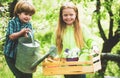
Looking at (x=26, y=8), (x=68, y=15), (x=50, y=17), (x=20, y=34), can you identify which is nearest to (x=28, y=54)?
(x=20, y=34)

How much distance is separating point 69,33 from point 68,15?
0.18 metres

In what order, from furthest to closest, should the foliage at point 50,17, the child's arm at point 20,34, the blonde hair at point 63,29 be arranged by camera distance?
the foliage at point 50,17 < the blonde hair at point 63,29 < the child's arm at point 20,34

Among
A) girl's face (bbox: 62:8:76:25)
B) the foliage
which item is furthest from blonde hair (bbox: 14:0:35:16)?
the foliage

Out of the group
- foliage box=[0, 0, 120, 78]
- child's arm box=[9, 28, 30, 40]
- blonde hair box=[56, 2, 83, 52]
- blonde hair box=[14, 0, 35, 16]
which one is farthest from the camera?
foliage box=[0, 0, 120, 78]

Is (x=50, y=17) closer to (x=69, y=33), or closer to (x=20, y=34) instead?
(x=69, y=33)

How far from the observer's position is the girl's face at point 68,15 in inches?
140

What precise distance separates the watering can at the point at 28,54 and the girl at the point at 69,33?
0.93ft

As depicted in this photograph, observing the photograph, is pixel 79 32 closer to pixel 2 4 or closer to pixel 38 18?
pixel 2 4

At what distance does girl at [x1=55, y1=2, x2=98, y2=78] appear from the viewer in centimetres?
351

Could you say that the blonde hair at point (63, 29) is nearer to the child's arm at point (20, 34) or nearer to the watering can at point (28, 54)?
the watering can at point (28, 54)

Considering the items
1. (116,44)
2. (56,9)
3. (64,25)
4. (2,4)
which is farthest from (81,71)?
(116,44)

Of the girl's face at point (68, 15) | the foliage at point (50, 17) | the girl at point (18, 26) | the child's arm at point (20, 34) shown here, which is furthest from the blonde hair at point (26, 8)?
the foliage at point (50, 17)

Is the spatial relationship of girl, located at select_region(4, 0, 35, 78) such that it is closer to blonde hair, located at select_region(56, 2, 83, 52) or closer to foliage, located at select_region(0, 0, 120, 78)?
blonde hair, located at select_region(56, 2, 83, 52)

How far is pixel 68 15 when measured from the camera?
3561 millimetres
